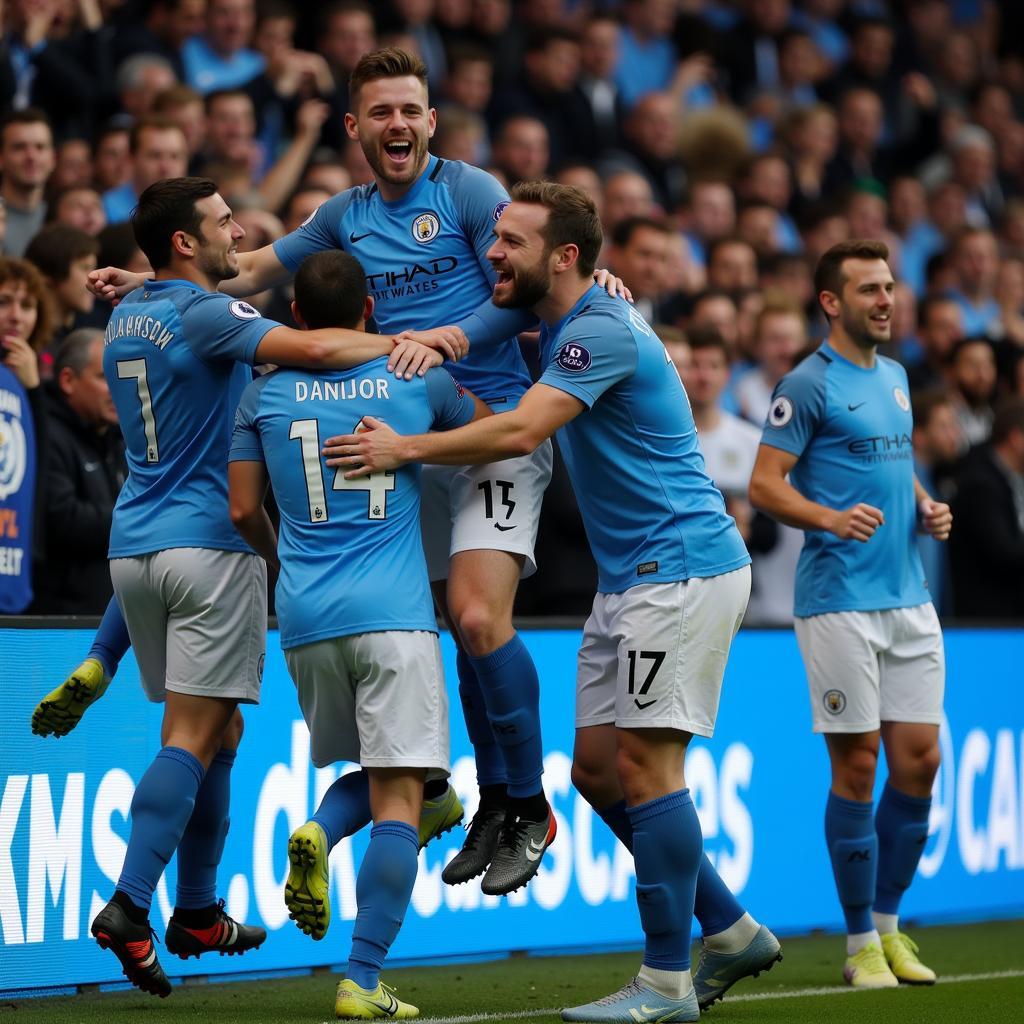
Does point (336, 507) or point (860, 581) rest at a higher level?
point (336, 507)

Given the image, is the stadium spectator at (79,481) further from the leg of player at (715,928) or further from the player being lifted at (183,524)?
the leg of player at (715,928)

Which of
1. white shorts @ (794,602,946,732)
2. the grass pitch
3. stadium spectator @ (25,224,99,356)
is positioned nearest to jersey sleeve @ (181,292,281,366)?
the grass pitch

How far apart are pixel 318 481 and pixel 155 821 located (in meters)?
1.22

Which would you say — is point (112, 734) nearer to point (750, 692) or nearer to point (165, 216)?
point (165, 216)

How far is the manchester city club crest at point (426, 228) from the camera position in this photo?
6.24 m

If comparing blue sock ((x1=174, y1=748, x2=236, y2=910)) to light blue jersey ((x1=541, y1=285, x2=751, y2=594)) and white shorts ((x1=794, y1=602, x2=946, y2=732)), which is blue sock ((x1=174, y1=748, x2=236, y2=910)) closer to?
light blue jersey ((x1=541, y1=285, x2=751, y2=594))

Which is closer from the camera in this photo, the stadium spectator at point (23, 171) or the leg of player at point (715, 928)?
the leg of player at point (715, 928)

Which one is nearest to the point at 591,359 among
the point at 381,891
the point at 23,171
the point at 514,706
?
the point at 514,706

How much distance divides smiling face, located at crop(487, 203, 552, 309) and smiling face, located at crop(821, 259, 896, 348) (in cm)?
201

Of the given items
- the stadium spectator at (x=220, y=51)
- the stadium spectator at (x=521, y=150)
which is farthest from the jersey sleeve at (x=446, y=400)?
the stadium spectator at (x=220, y=51)

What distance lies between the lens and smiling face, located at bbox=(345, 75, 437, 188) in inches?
244

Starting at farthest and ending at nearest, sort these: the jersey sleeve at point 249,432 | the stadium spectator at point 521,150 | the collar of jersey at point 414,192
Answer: the stadium spectator at point 521,150
the collar of jersey at point 414,192
the jersey sleeve at point 249,432

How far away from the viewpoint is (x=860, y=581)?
24.5ft

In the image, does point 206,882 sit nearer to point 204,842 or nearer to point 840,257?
point 204,842
